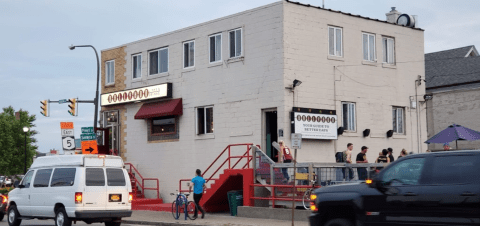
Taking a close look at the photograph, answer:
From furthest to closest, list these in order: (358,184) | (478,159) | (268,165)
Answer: (268,165)
(358,184)
(478,159)

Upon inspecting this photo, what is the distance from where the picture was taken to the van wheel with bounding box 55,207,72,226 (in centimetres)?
1762

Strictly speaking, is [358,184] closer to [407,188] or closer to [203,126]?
[407,188]

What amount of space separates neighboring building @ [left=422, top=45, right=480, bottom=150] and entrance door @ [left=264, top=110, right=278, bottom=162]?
12256mm

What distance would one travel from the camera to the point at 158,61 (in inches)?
1180

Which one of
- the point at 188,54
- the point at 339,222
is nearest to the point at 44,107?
the point at 188,54

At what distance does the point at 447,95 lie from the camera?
34.5 metres

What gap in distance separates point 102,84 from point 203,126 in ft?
26.3

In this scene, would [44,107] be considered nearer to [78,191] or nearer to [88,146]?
[88,146]

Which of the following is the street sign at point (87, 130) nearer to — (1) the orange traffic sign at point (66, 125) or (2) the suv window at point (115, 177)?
(1) the orange traffic sign at point (66, 125)

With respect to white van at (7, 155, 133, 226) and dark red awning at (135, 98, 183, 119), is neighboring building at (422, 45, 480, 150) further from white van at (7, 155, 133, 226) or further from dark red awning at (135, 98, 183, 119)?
white van at (7, 155, 133, 226)

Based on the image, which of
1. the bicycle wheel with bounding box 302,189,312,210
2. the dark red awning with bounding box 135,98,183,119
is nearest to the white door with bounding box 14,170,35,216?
the bicycle wheel with bounding box 302,189,312,210

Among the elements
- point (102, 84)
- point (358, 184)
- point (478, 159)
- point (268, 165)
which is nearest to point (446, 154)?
point (478, 159)

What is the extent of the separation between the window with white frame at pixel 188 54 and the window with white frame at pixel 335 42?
6107mm

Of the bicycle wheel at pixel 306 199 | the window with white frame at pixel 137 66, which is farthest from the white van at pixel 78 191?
the window with white frame at pixel 137 66
